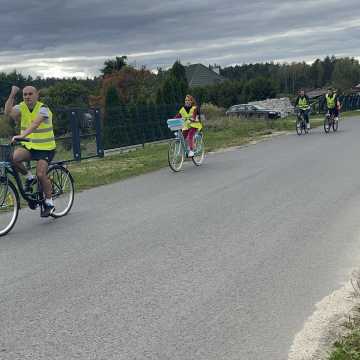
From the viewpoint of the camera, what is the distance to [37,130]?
27.0 feet

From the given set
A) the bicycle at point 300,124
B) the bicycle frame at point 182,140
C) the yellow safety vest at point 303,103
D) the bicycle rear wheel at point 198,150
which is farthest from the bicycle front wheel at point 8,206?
the bicycle at point 300,124

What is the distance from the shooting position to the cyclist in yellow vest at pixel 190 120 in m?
14.8

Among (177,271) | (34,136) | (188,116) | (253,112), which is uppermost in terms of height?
(34,136)

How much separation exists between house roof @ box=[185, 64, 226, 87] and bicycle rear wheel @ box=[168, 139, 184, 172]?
74.1 metres

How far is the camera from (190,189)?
441 inches

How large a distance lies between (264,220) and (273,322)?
12.1ft

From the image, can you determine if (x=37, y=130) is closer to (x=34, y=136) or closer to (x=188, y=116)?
(x=34, y=136)

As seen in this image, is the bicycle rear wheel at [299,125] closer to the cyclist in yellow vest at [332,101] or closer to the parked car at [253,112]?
the cyclist in yellow vest at [332,101]

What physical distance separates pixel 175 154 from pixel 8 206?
705cm

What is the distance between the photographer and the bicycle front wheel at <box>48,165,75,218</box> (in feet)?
28.5

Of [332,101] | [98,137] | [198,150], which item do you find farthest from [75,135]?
[332,101]

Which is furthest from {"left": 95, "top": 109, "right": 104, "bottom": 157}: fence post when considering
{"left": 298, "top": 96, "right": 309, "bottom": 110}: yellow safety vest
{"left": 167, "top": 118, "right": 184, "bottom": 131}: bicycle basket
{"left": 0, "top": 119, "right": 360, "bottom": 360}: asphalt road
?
{"left": 298, "top": 96, "right": 309, "bottom": 110}: yellow safety vest

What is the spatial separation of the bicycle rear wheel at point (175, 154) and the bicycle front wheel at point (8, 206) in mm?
6727

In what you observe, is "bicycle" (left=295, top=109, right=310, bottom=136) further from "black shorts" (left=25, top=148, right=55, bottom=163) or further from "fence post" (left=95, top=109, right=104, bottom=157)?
"black shorts" (left=25, top=148, right=55, bottom=163)
